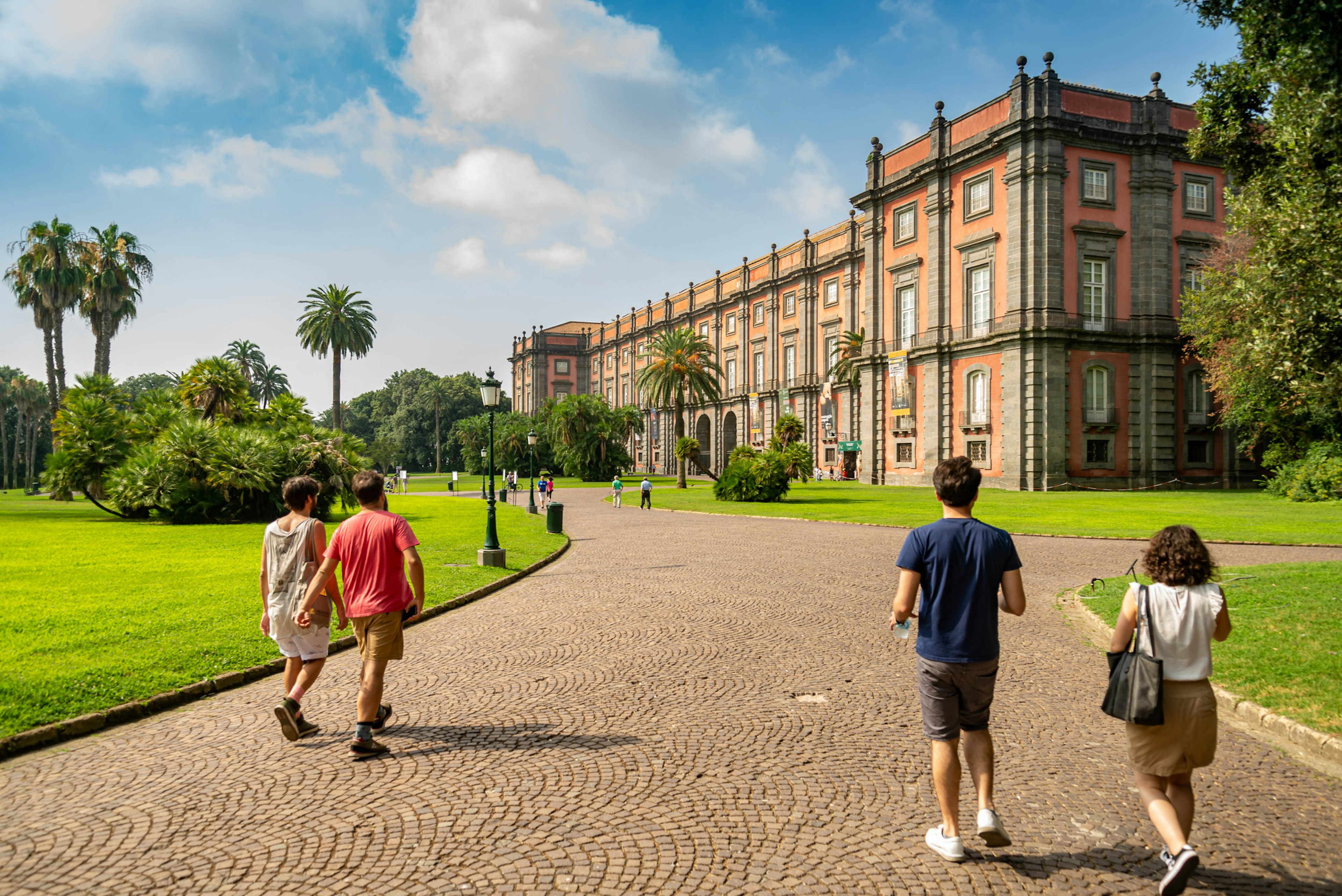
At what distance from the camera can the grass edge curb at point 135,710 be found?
5.39 meters

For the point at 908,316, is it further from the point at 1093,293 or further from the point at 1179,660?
the point at 1179,660

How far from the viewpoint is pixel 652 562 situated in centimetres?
1508

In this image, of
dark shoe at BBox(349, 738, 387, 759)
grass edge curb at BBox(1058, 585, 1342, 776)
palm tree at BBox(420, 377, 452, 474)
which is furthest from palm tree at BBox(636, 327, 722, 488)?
palm tree at BBox(420, 377, 452, 474)

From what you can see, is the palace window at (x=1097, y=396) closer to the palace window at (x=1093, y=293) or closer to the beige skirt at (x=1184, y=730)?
the palace window at (x=1093, y=293)

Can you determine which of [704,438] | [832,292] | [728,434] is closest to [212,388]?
[832,292]

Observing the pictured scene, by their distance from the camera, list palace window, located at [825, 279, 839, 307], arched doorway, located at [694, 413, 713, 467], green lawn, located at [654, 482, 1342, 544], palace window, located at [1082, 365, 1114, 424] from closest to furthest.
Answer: green lawn, located at [654, 482, 1342, 544], palace window, located at [1082, 365, 1114, 424], palace window, located at [825, 279, 839, 307], arched doorway, located at [694, 413, 713, 467]

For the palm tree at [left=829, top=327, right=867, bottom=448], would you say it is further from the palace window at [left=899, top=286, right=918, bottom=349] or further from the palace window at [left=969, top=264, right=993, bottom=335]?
the palace window at [left=969, top=264, right=993, bottom=335]

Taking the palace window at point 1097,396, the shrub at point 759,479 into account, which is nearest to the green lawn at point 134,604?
the shrub at point 759,479

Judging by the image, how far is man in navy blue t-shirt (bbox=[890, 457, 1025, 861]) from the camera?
375 centimetres

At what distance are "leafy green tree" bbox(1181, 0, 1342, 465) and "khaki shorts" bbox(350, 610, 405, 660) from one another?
27.2 feet

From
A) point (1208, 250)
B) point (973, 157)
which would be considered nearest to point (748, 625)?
point (973, 157)

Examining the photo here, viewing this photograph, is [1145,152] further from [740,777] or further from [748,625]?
[740,777]

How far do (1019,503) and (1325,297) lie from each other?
22089 millimetres

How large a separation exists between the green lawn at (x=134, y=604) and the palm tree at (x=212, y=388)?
1004cm
